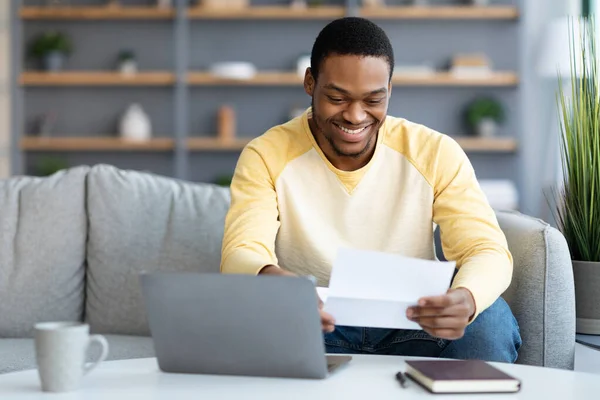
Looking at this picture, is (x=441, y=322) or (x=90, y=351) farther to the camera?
(x=90, y=351)

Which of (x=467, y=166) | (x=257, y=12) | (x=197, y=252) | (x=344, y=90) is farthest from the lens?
(x=257, y=12)

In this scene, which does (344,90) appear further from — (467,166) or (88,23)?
(88,23)

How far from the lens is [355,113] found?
1694mm

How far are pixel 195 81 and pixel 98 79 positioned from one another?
599 mm

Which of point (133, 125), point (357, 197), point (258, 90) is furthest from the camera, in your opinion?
point (258, 90)

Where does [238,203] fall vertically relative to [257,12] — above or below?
below

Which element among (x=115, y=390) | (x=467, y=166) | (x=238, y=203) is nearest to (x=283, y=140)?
(x=238, y=203)

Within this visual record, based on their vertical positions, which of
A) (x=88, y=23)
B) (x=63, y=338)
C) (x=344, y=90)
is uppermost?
(x=88, y=23)

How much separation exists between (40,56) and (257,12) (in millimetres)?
1419

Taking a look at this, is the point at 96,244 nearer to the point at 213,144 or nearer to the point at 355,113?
the point at 355,113

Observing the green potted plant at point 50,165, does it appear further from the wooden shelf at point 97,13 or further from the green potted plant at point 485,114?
the green potted plant at point 485,114

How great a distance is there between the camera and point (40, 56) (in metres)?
5.22

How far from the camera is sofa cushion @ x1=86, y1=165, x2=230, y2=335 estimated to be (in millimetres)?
2240

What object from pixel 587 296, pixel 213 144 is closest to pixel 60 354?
pixel 587 296
